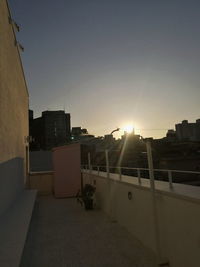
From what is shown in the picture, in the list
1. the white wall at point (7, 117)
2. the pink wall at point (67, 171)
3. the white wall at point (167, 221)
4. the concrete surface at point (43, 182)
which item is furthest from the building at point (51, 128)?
the white wall at point (167, 221)

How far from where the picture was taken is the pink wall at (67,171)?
13.2m

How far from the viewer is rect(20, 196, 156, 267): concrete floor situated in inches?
174

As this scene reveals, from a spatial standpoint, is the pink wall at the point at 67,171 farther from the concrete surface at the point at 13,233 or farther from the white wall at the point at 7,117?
the concrete surface at the point at 13,233

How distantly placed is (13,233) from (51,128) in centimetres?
4785

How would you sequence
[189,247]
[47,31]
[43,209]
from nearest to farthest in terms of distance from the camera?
1. [189,247]
2. [47,31]
3. [43,209]

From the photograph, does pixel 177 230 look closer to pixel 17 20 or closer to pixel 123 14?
pixel 123 14

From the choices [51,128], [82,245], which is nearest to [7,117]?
[82,245]

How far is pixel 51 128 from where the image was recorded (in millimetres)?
51438

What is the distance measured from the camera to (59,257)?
4.73 metres

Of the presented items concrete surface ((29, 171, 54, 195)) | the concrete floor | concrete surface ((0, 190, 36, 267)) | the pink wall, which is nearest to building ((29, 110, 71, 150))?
concrete surface ((29, 171, 54, 195))

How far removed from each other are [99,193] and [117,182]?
2.50 metres

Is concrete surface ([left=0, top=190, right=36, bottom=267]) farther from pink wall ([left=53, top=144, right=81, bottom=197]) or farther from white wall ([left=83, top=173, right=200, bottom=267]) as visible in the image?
pink wall ([left=53, top=144, right=81, bottom=197])

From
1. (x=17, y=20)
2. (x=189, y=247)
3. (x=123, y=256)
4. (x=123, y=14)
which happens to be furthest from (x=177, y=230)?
(x=17, y=20)

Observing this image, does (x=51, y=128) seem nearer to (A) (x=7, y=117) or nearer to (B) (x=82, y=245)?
(A) (x=7, y=117)
